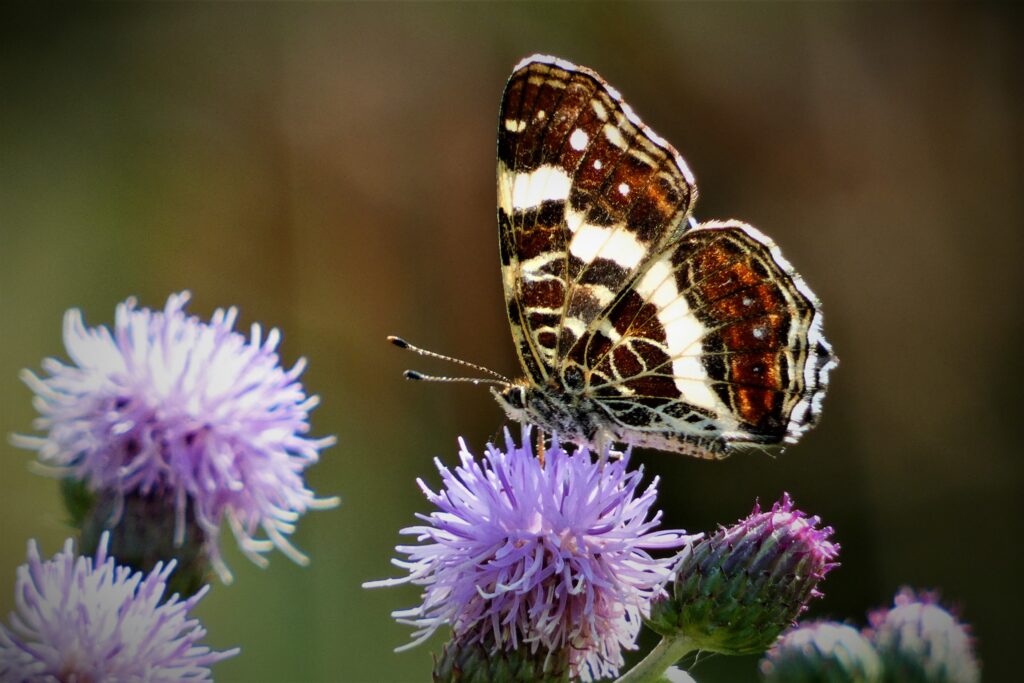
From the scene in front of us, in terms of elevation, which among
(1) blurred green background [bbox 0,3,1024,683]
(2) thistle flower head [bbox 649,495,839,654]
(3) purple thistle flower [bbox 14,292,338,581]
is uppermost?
(1) blurred green background [bbox 0,3,1024,683]

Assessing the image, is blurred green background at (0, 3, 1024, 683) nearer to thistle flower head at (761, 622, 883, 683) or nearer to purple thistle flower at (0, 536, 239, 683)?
thistle flower head at (761, 622, 883, 683)

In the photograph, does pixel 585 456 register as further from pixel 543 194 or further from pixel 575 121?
pixel 575 121

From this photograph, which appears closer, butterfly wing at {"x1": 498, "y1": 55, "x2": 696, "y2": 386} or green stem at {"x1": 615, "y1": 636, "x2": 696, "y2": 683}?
green stem at {"x1": 615, "y1": 636, "x2": 696, "y2": 683}

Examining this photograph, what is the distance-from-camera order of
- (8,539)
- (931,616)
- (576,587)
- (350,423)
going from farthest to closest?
1. (350,423)
2. (8,539)
3. (931,616)
4. (576,587)

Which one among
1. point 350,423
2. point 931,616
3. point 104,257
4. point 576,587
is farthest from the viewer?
point 350,423

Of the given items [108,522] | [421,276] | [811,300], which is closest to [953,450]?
[421,276]

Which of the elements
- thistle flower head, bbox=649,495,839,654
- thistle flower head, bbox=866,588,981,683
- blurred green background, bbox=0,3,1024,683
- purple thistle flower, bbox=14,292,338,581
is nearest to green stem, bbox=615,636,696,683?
thistle flower head, bbox=649,495,839,654

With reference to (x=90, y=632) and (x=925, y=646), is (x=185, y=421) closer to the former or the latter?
(x=90, y=632)

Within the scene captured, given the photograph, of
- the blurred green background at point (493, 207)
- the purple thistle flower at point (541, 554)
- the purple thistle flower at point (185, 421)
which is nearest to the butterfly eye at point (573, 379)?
the purple thistle flower at point (541, 554)
